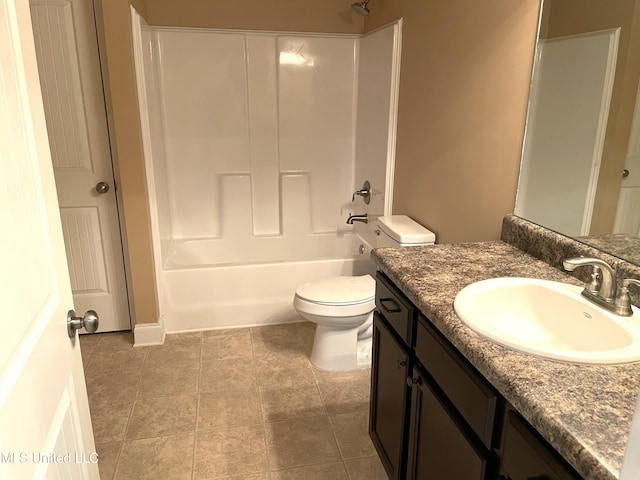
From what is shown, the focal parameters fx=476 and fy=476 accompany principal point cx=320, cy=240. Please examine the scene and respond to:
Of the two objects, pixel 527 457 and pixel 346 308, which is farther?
pixel 346 308

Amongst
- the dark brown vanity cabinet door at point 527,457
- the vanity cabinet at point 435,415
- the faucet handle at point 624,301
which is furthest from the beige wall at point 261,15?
the dark brown vanity cabinet door at point 527,457

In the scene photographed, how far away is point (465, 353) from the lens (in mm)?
1079

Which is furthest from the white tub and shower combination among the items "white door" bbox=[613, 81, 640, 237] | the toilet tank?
"white door" bbox=[613, 81, 640, 237]

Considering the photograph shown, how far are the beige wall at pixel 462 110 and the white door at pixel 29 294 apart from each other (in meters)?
1.53

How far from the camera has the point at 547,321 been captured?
135cm

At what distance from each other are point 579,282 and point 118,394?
7.08ft

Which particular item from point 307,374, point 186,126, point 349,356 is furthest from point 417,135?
point 186,126

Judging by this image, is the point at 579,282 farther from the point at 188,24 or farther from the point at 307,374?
the point at 188,24

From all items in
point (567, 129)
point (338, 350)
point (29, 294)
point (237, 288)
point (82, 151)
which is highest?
point (567, 129)

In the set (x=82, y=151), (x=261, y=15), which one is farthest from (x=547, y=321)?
(x=261, y=15)

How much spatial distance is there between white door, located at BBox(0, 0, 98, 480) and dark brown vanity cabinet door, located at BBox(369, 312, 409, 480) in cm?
92

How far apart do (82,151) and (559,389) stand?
8.95 feet

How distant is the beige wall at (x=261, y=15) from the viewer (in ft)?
10.3

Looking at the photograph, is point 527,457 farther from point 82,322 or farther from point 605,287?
point 82,322
